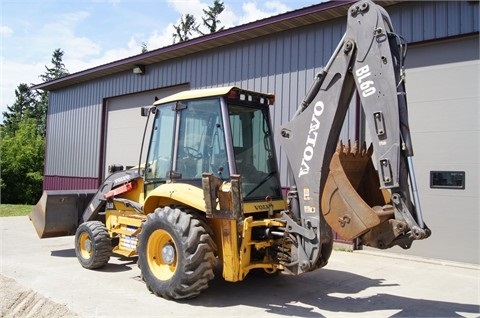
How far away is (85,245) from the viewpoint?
712cm

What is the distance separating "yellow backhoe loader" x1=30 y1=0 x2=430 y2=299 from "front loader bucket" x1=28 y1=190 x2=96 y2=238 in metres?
2.35

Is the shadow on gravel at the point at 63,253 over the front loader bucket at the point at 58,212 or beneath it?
beneath

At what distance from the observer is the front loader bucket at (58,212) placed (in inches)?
297

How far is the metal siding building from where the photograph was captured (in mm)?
7539

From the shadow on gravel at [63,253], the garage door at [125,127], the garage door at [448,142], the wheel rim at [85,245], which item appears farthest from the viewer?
the garage door at [125,127]

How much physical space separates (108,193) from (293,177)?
3.63 metres

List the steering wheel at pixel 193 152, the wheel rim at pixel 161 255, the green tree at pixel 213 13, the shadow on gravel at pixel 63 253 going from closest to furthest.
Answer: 1. the wheel rim at pixel 161 255
2. the steering wheel at pixel 193 152
3. the shadow on gravel at pixel 63 253
4. the green tree at pixel 213 13

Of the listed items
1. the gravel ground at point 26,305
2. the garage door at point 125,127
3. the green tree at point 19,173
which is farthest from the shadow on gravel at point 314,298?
A: the green tree at point 19,173

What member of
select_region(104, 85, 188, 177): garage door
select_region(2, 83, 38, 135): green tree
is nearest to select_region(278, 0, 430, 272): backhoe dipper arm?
select_region(104, 85, 188, 177): garage door

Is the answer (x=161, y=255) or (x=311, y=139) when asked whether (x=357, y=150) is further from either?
(x=161, y=255)

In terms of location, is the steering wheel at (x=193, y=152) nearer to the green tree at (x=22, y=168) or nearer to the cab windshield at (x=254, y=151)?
the cab windshield at (x=254, y=151)

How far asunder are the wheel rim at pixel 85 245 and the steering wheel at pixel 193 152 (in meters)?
2.49

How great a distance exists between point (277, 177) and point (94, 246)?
305 cm

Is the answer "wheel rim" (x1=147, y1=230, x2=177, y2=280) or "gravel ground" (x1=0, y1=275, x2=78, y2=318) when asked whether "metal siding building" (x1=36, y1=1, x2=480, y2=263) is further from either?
"gravel ground" (x1=0, y1=275, x2=78, y2=318)
